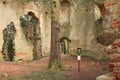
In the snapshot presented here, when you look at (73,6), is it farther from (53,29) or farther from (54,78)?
(54,78)

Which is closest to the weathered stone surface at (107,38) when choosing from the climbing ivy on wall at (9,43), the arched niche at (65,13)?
the climbing ivy on wall at (9,43)

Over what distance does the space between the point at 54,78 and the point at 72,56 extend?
9.96 meters

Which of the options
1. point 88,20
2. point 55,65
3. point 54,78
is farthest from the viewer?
point 88,20

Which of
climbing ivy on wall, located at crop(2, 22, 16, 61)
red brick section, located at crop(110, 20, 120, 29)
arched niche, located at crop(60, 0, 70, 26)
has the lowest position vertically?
climbing ivy on wall, located at crop(2, 22, 16, 61)

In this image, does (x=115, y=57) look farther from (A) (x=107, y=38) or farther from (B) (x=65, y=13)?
(B) (x=65, y=13)

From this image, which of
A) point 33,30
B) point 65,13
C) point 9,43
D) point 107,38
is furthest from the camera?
point 65,13

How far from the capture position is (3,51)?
2188cm

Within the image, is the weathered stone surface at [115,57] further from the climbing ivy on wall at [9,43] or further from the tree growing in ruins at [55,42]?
the climbing ivy on wall at [9,43]

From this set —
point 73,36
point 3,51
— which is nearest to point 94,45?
point 73,36

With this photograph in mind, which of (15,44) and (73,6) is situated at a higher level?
(73,6)

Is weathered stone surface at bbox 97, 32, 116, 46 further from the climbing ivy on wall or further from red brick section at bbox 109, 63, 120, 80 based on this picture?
the climbing ivy on wall

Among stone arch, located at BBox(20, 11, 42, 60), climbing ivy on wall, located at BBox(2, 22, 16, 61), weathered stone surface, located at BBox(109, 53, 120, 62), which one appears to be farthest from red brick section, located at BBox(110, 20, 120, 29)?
stone arch, located at BBox(20, 11, 42, 60)

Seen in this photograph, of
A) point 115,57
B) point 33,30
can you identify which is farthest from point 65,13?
point 115,57

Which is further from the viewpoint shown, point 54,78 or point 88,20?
point 88,20
